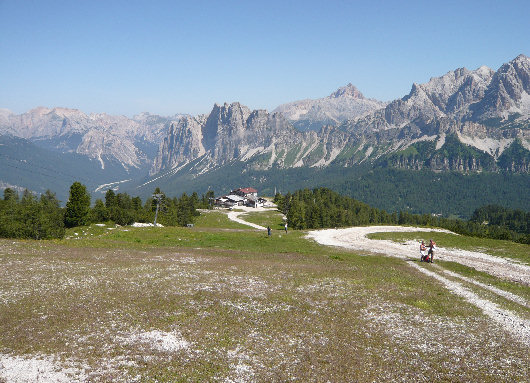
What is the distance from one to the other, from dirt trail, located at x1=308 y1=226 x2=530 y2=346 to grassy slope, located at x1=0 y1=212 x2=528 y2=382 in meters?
1.60

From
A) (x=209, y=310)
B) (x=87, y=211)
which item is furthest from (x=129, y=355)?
(x=87, y=211)

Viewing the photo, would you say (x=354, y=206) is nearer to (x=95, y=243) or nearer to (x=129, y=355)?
(x=95, y=243)

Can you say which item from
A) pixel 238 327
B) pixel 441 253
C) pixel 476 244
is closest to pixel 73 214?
pixel 238 327

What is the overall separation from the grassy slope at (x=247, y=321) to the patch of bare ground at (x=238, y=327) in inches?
3.8

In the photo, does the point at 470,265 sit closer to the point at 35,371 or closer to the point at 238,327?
the point at 238,327

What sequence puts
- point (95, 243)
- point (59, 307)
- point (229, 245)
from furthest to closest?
point (229, 245)
point (95, 243)
point (59, 307)

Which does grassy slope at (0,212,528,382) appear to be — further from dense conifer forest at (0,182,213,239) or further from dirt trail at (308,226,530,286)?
dense conifer forest at (0,182,213,239)

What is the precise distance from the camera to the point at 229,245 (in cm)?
5975

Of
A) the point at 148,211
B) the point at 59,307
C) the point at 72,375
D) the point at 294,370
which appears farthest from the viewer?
the point at 148,211

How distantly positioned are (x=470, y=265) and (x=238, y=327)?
38563 mm

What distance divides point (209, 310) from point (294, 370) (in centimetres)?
973

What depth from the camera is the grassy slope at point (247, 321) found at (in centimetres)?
1778

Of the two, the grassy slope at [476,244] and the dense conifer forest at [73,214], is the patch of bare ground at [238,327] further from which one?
the grassy slope at [476,244]

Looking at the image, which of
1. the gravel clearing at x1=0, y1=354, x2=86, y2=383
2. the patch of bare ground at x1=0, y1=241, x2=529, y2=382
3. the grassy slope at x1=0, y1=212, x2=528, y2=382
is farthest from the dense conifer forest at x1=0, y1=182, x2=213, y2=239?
the gravel clearing at x1=0, y1=354, x2=86, y2=383
